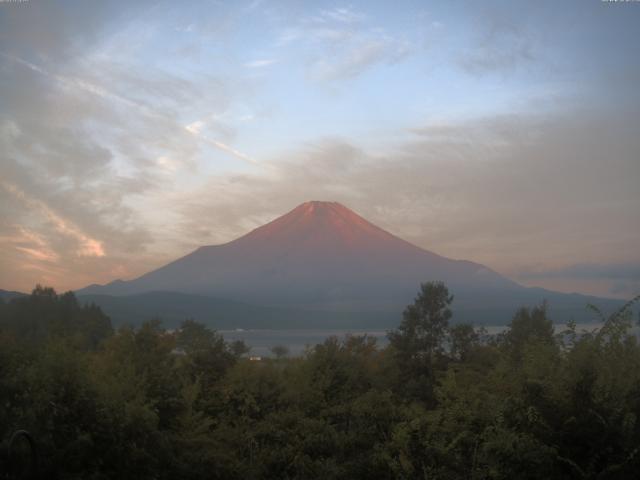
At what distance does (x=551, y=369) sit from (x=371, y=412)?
5377 mm

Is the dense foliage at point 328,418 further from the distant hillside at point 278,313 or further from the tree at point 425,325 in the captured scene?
the distant hillside at point 278,313

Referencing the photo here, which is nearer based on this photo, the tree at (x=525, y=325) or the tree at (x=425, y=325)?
the tree at (x=425, y=325)

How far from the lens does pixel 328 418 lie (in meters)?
14.9

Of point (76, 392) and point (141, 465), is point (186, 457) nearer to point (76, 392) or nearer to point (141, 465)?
point (141, 465)

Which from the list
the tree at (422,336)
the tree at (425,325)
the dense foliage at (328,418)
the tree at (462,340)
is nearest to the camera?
the dense foliage at (328,418)

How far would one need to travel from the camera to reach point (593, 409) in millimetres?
8242

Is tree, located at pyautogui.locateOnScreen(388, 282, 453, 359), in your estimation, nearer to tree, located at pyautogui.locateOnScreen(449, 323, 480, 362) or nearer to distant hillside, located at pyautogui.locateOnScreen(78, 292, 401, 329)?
tree, located at pyautogui.locateOnScreen(449, 323, 480, 362)

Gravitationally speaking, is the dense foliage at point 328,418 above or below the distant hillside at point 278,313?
below

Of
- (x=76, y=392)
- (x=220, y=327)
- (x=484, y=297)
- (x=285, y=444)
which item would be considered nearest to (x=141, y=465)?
(x=76, y=392)

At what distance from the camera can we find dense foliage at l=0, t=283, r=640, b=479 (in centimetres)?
827

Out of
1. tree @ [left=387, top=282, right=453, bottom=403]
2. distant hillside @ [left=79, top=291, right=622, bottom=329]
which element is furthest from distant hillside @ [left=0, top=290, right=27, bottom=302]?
distant hillside @ [left=79, top=291, right=622, bottom=329]

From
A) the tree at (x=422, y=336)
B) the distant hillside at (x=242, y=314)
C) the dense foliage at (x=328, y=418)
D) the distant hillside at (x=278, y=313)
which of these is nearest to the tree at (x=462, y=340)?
the tree at (x=422, y=336)

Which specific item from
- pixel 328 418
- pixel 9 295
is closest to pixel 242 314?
pixel 9 295

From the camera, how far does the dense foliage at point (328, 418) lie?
8.27 meters
